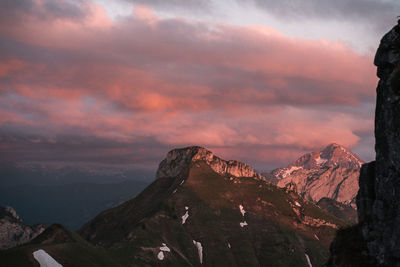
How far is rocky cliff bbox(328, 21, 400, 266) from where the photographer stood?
185 feet

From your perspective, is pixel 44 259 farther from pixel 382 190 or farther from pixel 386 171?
pixel 386 171

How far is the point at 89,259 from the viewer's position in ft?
652

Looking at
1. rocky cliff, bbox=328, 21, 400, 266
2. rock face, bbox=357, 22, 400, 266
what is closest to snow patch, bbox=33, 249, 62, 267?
rocky cliff, bbox=328, 21, 400, 266

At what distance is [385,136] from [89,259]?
172 meters

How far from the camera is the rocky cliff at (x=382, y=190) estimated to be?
185ft

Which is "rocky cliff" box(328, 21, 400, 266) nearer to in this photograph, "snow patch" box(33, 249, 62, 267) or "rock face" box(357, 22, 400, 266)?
"rock face" box(357, 22, 400, 266)

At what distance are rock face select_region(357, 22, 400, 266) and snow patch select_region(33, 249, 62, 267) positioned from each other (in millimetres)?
141047

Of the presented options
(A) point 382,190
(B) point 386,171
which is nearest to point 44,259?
(A) point 382,190

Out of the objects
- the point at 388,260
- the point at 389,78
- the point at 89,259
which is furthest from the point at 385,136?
the point at 89,259

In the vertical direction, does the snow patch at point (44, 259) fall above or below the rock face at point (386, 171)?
below

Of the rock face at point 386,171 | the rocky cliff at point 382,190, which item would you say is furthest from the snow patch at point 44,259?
the rock face at point 386,171

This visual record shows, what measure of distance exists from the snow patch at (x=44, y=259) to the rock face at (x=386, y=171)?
14105 centimetres

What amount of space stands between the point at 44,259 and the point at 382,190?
150 metres

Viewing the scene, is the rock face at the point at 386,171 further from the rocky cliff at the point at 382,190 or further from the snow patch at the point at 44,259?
the snow patch at the point at 44,259
